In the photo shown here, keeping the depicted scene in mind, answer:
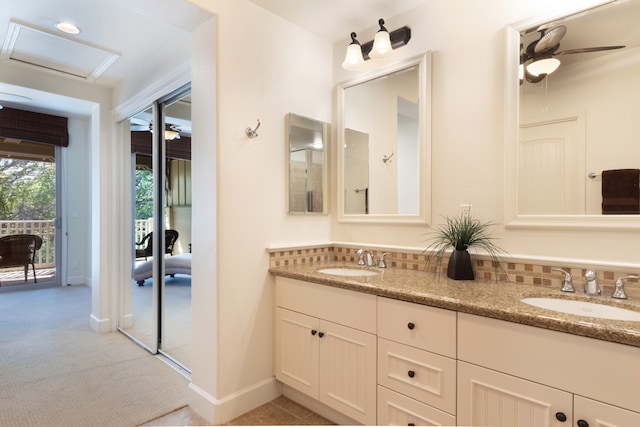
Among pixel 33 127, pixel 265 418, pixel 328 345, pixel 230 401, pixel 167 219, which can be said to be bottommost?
pixel 265 418

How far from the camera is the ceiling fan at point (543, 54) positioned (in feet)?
5.43

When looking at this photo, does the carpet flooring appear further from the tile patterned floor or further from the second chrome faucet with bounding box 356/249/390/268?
the second chrome faucet with bounding box 356/249/390/268

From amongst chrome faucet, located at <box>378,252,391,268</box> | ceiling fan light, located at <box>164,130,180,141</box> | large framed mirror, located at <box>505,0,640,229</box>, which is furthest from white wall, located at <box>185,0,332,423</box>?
large framed mirror, located at <box>505,0,640,229</box>

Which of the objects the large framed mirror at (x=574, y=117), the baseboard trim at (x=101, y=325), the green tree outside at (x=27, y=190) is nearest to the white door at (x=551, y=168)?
the large framed mirror at (x=574, y=117)

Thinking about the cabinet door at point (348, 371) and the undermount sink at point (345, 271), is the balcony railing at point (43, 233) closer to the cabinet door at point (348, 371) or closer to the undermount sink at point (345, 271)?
the undermount sink at point (345, 271)

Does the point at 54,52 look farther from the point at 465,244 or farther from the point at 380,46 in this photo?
the point at 465,244

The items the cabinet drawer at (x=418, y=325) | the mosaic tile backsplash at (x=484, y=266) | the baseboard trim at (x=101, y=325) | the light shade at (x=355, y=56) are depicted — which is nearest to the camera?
the cabinet drawer at (x=418, y=325)

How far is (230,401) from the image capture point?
1.94 m

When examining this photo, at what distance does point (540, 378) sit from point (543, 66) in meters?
1.43

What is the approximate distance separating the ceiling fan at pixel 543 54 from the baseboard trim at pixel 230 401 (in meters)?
2.25

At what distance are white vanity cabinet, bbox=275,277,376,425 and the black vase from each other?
1.57ft

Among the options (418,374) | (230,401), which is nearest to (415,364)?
(418,374)

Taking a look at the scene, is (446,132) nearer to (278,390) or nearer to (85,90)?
(278,390)

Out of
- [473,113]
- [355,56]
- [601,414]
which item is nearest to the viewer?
[601,414]
